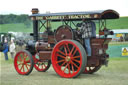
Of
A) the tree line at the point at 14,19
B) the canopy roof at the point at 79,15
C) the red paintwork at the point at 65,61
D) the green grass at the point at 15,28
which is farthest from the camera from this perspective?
the green grass at the point at 15,28

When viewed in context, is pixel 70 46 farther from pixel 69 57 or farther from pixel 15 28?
pixel 15 28

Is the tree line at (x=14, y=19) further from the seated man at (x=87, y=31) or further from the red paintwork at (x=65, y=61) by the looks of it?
the seated man at (x=87, y=31)

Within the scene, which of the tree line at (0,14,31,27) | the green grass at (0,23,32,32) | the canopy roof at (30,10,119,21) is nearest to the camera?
the canopy roof at (30,10,119,21)

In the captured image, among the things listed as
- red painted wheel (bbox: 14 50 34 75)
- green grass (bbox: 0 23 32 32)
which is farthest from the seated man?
green grass (bbox: 0 23 32 32)

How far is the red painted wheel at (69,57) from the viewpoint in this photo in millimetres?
9312

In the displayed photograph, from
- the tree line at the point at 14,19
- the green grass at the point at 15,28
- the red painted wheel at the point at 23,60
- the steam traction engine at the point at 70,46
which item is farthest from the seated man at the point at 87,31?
the green grass at the point at 15,28

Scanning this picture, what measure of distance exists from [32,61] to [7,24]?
42.5m

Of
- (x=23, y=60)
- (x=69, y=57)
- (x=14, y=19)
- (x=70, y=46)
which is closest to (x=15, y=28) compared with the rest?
(x=14, y=19)

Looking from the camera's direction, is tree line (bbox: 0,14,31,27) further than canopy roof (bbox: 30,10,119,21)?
Yes

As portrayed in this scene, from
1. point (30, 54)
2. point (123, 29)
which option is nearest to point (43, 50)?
point (30, 54)

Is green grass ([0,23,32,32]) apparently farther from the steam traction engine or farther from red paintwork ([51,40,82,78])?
red paintwork ([51,40,82,78])

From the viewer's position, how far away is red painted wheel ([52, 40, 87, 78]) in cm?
931

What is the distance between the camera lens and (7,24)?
171 ft

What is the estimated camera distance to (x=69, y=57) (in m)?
9.66
